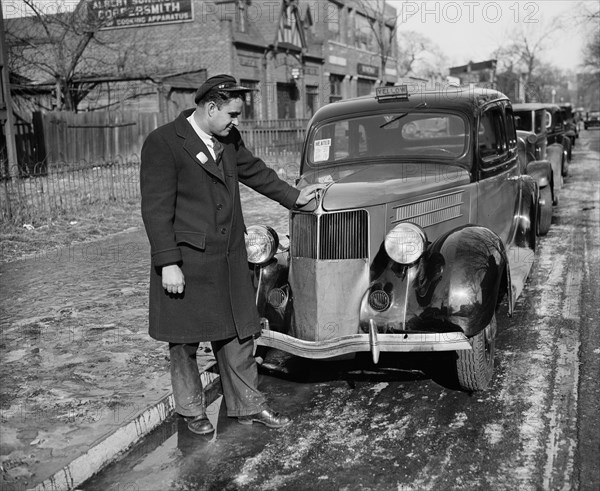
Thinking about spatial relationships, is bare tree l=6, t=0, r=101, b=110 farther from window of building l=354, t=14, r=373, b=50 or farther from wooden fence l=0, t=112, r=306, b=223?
window of building l=354, t=14, r=373, b=50

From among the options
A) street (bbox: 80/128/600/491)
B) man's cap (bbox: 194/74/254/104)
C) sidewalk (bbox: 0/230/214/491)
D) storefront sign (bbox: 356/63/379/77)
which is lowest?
street (bbox: 80/128/600/491)

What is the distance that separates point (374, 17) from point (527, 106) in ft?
90.3

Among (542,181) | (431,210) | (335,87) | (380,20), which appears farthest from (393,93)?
(380,20)

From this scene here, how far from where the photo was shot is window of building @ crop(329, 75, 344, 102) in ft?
117

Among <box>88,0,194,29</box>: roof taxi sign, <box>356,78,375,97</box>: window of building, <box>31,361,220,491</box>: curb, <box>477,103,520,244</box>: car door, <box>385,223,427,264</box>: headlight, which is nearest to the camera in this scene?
<box>31,361,220,491</box>: curb

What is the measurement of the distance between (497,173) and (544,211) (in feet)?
13.8

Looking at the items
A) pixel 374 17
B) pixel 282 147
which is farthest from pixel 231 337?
pixel 374 17

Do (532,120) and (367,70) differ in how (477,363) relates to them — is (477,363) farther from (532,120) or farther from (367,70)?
(367,70)

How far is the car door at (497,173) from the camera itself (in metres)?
5.53

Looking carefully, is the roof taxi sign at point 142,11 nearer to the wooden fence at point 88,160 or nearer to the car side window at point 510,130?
the wooden fence at point 88,160

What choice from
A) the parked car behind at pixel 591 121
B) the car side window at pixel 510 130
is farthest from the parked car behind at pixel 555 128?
the parked car behind at pixel 591 121

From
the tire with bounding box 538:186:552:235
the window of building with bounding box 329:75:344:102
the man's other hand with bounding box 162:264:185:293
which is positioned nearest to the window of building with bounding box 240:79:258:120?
the window of building with bounding box 329:75:344:102

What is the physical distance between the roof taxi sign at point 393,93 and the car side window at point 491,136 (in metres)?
0.68

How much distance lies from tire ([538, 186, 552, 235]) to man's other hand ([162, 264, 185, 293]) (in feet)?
24.2
